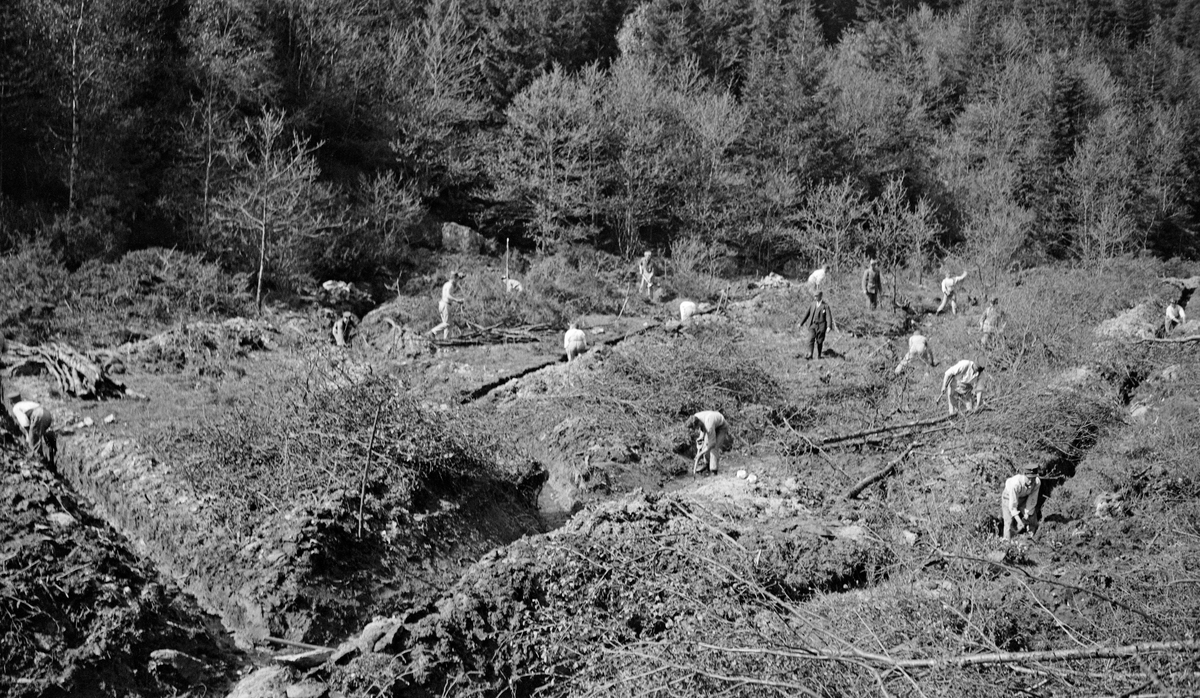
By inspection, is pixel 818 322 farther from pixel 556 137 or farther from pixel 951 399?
pixel 556 137

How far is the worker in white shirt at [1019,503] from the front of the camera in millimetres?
11109

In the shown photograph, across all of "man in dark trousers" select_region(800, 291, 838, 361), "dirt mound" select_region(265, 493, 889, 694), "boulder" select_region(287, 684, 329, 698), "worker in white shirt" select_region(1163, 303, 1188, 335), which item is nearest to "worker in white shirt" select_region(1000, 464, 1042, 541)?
"dirt mound" select_region(265, 493, 889, 694)

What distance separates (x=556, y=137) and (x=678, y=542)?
1042 inches

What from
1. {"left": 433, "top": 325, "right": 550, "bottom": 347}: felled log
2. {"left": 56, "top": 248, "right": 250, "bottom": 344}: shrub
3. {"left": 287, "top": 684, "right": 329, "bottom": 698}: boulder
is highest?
{"left": 287, "top": 684, "right": 329, "bottom": 698}: boulder

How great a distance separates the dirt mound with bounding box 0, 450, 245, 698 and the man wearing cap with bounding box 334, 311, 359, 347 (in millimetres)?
9863

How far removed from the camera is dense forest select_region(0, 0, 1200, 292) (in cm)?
2481

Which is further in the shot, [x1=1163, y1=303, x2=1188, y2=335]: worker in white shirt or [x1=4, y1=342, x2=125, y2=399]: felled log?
[x1=1163, y1=303, x2=1188, y2=335]: worker in white shirt

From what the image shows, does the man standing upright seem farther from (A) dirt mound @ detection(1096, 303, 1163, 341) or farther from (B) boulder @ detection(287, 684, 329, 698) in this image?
(B) boulder @ detection(287, 684, 329, 698)

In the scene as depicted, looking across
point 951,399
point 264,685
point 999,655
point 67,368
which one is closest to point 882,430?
point 951,399

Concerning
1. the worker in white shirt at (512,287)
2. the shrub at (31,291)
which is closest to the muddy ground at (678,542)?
the shrub at (31,291)

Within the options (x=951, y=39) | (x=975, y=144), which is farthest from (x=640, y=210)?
(x=951, y=39)

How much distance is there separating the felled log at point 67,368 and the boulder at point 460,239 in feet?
54.1

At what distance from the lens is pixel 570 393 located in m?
16.0

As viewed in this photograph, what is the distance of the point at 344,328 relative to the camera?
21.0 m
